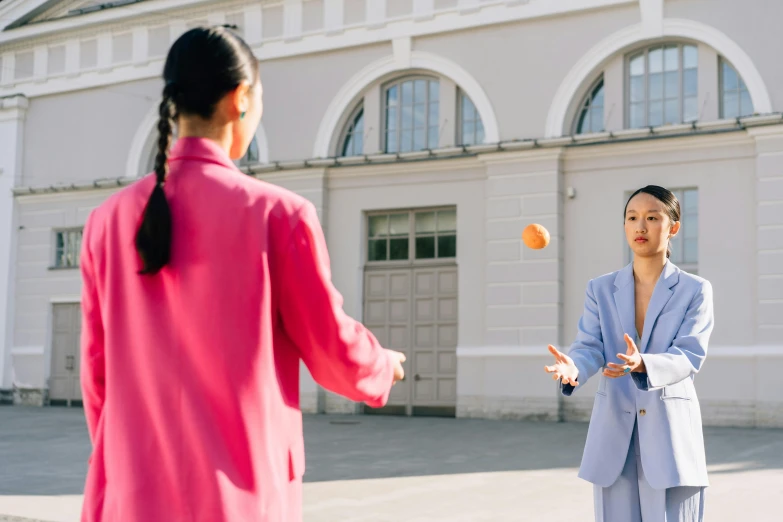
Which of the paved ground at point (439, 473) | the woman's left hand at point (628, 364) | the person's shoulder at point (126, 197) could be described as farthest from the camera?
the paved ground at point (439, 473)

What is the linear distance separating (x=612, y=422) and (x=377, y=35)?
17010mm

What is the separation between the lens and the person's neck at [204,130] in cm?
220

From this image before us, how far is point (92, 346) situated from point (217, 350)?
0.37 m

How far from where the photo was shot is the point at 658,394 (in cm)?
394

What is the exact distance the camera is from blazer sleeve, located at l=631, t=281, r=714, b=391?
3686 mm

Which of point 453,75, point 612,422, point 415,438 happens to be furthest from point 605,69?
point 612,422

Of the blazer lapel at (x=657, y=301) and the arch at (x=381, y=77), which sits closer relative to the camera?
the blazer lapel at (x=657, y=301)

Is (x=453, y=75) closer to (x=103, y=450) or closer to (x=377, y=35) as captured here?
(x=377, y=35)

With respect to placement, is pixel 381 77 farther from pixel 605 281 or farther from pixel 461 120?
pixel 605 281

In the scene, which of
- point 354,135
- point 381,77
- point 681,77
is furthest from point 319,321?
point 354,135

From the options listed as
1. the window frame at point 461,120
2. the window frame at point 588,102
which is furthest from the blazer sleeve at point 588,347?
the window frame at point 461,120

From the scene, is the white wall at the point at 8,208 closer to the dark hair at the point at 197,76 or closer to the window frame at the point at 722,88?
the window frame at the point at 722,88

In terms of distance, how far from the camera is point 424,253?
19953 mm

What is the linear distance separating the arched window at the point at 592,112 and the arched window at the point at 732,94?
2.15 m
